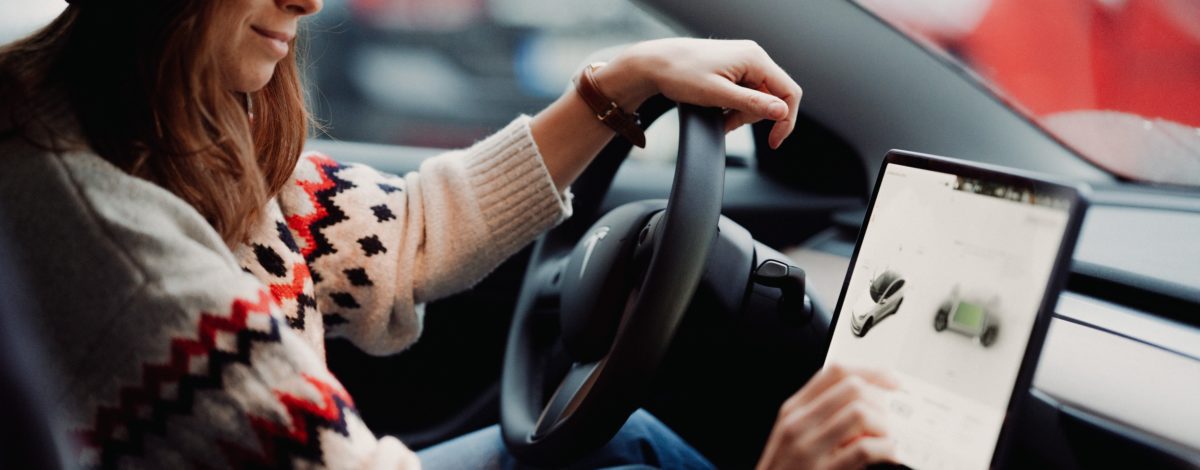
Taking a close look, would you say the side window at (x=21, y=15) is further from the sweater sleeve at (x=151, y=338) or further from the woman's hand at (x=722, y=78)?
the woman's hand at (x=722, y=78)

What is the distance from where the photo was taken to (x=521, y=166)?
109cm

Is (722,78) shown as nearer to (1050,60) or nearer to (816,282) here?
(816,282)

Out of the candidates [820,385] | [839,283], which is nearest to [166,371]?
[820,385]

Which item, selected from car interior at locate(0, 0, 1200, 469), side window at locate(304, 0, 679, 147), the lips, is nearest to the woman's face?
the lips

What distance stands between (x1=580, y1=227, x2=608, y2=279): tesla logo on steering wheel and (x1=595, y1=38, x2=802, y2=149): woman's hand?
0.54 feet

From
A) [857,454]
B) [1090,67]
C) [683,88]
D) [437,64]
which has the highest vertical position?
[1090,67]

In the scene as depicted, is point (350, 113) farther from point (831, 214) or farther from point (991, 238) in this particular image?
point (991, 238)

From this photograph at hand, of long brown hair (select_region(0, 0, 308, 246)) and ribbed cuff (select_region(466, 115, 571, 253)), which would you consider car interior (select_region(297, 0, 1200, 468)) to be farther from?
long brown hair (select_region(0, 0, 308, 246))

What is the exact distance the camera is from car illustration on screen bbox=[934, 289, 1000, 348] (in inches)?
26.1

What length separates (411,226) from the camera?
110 cm

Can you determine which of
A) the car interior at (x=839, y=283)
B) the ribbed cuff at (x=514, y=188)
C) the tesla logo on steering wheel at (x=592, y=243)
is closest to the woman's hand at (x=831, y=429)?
the car interior at (x=839, y=283)

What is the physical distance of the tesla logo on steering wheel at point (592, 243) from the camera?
1.04 metres

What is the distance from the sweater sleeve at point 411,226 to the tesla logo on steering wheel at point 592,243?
0.23 ft

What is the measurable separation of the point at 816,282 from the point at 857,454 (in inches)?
19.7
